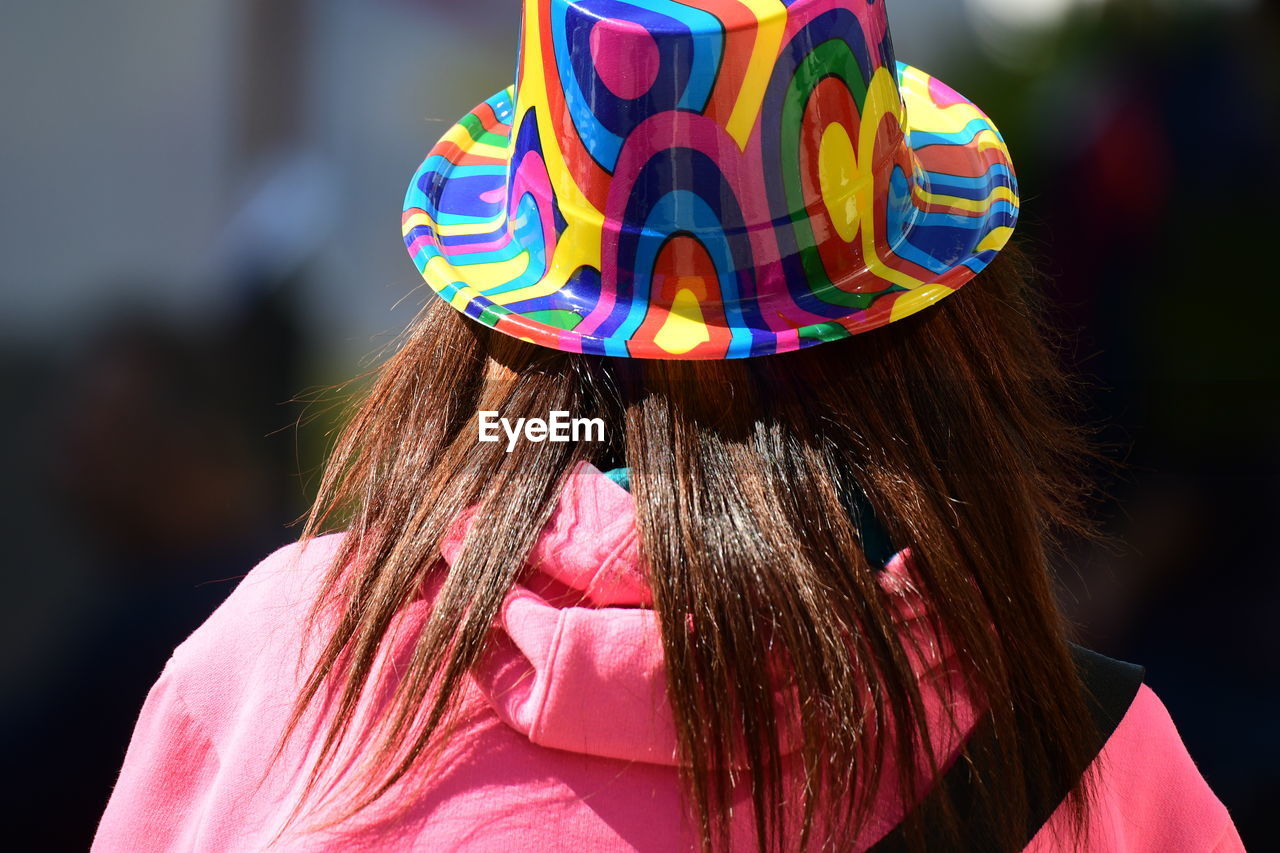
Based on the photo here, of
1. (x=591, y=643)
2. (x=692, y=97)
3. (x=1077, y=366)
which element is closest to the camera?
(x=591, y=643)

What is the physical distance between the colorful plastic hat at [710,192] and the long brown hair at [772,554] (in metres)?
0.04

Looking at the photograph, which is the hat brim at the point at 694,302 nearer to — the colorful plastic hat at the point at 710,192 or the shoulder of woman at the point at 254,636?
the colorful plastic hat at the point at 710,192

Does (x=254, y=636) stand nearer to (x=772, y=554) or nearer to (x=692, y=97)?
(x=772, y=554)

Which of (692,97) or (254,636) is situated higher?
(692,97)

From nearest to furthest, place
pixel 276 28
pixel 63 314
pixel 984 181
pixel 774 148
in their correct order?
pixel 774 148 → pixel 984 181 → pixel 63 314 → pixel 276 28

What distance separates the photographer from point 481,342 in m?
1.06

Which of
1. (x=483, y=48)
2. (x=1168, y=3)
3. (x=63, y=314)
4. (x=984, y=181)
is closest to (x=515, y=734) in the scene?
(x=984, y=181)

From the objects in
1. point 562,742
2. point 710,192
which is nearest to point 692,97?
point 710,192

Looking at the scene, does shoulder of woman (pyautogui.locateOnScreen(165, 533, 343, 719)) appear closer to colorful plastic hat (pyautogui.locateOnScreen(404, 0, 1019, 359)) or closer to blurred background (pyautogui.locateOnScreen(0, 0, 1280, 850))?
colorful plastic hat (pyautogui.locateOnScreen(404, 0, 1019, 359))

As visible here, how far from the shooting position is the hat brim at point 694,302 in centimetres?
97

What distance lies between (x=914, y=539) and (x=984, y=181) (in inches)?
20.8

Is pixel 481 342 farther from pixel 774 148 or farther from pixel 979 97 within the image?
pixel 979 97

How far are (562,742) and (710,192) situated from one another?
517 mm

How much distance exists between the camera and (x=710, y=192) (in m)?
1.00
